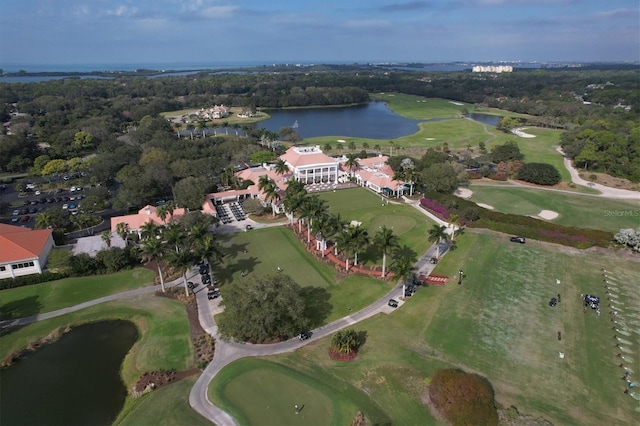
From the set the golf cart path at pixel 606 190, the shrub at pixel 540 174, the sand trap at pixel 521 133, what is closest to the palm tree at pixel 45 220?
the shrub at pixel 540 174

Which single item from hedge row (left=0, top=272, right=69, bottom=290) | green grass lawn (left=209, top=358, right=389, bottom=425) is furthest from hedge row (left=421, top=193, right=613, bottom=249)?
hedge row (left=0, top=272, right=69, bottom=290)

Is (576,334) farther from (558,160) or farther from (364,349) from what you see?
(558,160)

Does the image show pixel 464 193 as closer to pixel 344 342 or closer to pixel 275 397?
pixel 344 342

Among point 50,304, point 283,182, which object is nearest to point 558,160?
point 283,182

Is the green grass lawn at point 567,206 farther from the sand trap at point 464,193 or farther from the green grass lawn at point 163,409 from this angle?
the green grass lawn at point 163,409

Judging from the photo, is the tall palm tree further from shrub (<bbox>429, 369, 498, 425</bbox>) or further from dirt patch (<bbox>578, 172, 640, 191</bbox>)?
dirt patch (<bbox>578, 172, 640, 191</bbox>)

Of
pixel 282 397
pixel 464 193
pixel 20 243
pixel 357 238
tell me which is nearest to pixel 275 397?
pixel 282 397
